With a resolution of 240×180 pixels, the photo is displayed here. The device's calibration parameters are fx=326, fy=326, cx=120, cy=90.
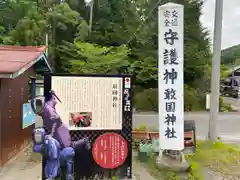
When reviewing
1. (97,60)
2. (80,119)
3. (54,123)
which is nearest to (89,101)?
(80,119)

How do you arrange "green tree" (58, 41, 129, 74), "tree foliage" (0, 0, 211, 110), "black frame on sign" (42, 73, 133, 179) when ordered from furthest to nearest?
"tree foliage" (0, 0, 211, 110), "green tree" (58, 41, 129, 74), "black frame on sign" (42, 73, 133, 179)

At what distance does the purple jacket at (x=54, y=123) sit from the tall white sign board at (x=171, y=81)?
2114 mm

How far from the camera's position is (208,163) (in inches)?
315

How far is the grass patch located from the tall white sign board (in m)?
0.60

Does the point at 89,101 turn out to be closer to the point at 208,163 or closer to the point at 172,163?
the point at 172,163

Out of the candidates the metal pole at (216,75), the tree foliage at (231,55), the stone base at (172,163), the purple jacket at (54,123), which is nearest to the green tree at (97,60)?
the metal pole at (216,75)

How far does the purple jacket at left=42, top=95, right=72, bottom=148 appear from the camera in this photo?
18.5ft

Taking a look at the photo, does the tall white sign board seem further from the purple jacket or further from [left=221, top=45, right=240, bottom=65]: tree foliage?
[left=221, top=45, right=240, bottom=65]: tree foliage

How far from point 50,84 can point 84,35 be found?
20861mm

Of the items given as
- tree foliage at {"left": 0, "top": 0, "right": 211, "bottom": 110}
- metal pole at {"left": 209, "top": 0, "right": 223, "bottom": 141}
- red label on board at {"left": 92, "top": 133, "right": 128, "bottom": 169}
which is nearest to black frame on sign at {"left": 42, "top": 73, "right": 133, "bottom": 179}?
red label on board at {"left": 92, "top": 133, "right": 128, "bottom": 169}

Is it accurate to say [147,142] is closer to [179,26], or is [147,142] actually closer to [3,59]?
[179,26]

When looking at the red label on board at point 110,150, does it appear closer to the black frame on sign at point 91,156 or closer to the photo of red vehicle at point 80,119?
the black frame on sign at point 91,156

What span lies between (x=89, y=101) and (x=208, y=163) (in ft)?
12.4

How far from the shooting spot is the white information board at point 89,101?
229 inches
